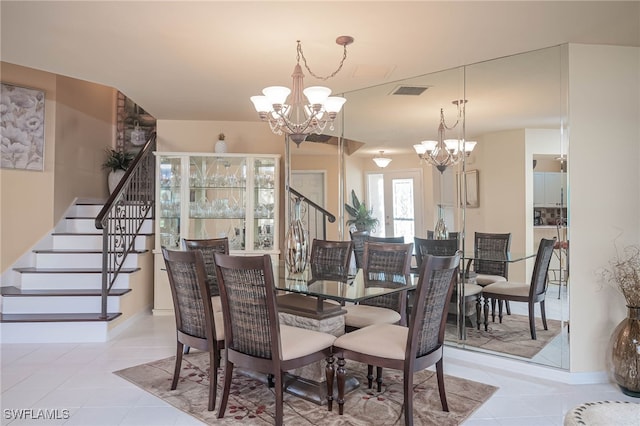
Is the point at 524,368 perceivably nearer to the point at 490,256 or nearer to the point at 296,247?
the point at 490,256

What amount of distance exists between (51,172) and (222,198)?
1.95 meters

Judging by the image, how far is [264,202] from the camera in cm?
523

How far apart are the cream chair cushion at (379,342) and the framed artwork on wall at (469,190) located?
56.8 inches

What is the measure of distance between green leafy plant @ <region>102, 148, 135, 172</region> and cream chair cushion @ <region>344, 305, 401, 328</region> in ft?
14.4

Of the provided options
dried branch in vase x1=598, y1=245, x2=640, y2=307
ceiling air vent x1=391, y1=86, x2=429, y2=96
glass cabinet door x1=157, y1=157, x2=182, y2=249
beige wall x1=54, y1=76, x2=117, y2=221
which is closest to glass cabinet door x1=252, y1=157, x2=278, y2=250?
glass cabinet door x1=157, y1=157, x2=182, y2=249

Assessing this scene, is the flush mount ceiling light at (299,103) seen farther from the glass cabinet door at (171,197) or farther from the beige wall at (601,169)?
the glass cabinet door at (171,197)

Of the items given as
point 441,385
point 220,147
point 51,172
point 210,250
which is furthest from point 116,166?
point 441,385

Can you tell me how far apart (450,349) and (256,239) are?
8.66ft

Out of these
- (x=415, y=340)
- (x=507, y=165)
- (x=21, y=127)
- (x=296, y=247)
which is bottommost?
(x=415, y=340)

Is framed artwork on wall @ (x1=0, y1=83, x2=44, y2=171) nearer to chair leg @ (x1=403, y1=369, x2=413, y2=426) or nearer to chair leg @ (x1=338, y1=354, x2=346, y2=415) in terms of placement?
chair leg @ (x1=338, y1=354, x2=346, y2=415)

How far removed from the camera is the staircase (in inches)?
151

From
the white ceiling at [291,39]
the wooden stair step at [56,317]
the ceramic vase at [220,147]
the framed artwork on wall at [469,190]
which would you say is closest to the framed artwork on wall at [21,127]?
the white ceiling at [291,39]

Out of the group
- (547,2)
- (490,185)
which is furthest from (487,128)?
(547,2)

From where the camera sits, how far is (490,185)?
3453mm
